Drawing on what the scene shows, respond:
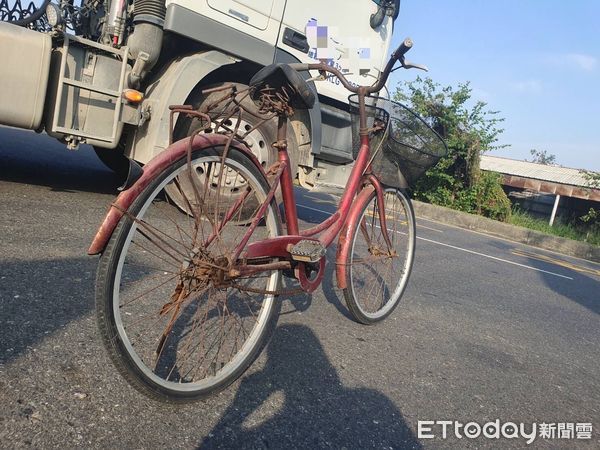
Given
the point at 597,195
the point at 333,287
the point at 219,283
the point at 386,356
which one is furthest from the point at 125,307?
the point at 597,195

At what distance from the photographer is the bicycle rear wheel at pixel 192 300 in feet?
5.49

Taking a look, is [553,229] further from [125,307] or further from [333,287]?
[125,307]

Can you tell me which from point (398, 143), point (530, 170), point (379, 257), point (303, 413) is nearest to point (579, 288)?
point (379, 257)

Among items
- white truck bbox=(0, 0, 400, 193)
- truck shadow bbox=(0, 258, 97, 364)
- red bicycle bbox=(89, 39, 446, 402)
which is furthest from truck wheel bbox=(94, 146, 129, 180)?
red bicycle bbox=(89, 39, 446, 402)

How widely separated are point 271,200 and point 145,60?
2.37 metres

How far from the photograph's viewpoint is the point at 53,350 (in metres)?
2.05

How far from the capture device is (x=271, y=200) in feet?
7.43

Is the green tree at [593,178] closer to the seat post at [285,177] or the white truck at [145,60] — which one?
the white truck at [145,60]

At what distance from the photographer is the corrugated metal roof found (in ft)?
74.6

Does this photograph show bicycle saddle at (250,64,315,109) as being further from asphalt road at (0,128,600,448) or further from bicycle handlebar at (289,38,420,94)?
asphalt road at (0,128,600,448)

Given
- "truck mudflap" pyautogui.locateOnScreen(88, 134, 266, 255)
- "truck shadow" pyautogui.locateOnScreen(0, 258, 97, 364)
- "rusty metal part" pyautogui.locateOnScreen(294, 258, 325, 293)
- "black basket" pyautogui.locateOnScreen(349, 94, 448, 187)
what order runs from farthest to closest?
"black basket" pyautogui.locateOnScreen(349, 94, 448, 187), "rusty metal part" pyautogui.locateOnScreen(294, 258, 325, 293), "truck shadow" pyautogui.locateOnScreen(0, 258, 97, 364), "truck mudflap" pyautogui.locateOnScreen(88, 134, 266, 255)

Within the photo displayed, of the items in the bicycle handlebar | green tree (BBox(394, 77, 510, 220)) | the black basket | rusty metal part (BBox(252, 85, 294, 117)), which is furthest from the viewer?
green tree (BBox(394, 77, 510, 220))

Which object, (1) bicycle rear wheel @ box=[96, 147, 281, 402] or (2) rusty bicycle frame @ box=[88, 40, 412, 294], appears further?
(2) rusty bicycle frame @ box=[88, 40, 412, 294]

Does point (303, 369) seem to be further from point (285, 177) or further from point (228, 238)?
point (285, 177)
